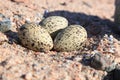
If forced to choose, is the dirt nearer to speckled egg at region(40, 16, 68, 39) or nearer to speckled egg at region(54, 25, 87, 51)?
speckled egg at region(54, 25, 87, 51)

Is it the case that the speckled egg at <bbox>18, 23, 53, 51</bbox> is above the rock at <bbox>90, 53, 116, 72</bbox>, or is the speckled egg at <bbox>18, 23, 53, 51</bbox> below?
above

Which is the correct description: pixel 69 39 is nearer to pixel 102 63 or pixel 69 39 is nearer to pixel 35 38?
pixel 35 38

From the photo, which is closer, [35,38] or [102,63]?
[102,63]

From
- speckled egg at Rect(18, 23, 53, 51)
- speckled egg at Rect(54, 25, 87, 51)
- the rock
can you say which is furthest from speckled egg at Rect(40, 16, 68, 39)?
the rock

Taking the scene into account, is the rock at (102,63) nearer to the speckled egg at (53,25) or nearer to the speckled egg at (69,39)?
the speckled egg at (69,39)

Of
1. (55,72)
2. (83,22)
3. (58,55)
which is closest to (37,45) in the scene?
(58,55)

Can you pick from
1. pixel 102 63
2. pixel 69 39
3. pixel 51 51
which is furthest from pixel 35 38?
pixel 102 63

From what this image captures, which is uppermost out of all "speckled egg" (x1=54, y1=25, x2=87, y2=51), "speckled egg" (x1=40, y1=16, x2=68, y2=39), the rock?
"speckled egg" (x1=40, y1=16, x2=68, y2=39)
